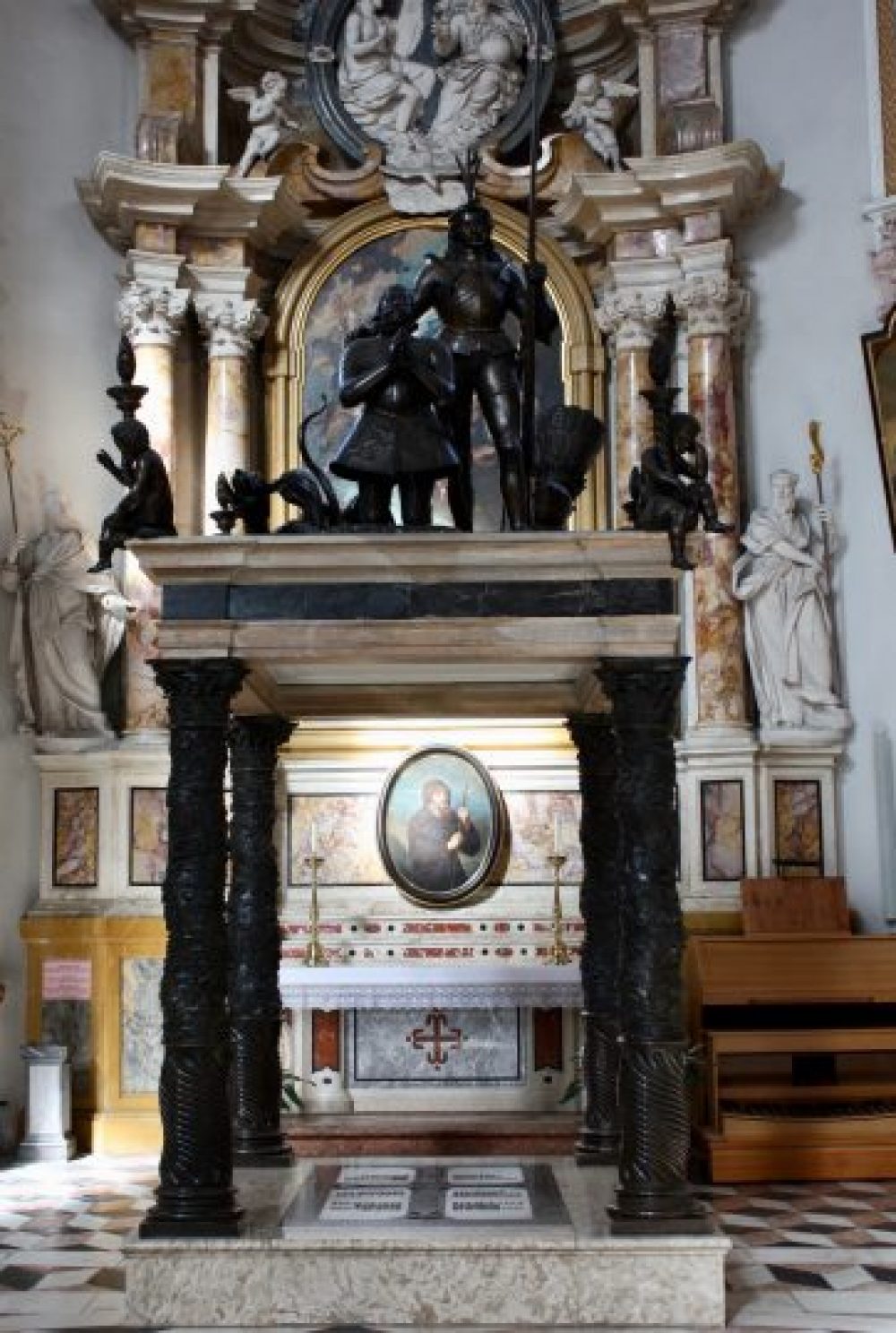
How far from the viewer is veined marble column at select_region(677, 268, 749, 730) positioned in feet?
47.3

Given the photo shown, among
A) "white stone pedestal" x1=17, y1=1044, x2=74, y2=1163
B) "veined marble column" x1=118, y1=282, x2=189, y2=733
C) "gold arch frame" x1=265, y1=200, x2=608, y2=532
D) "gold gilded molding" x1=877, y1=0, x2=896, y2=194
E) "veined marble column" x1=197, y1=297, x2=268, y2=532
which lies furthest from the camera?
"gold arch frame" x1=265, y1=200, x2=608, y2=532

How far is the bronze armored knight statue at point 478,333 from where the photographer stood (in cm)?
961

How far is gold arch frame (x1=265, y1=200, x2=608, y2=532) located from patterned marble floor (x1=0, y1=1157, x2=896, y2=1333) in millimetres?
5744

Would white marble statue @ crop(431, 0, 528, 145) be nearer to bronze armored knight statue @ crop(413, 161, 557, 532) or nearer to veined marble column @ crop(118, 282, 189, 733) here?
veined marble column @ crop(118, 282, 189, 733)

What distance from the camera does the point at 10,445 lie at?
14773 millimetres

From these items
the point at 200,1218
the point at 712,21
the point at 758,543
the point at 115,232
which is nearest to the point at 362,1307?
the point at 200,1218

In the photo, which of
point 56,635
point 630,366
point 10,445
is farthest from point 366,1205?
point 630,366

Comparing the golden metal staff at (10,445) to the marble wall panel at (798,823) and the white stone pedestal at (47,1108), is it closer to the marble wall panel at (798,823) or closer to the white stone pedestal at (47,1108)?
the white stone pedestal at (47,1108)

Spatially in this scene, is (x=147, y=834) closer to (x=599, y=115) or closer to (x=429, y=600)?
(x=429, y=600)

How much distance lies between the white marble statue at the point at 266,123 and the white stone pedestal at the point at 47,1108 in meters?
7.00

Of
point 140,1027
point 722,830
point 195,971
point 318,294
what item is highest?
point 318,294

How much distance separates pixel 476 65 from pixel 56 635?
582 cm

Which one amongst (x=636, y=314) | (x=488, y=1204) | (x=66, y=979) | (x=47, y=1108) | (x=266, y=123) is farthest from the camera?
(x=266, y=123)

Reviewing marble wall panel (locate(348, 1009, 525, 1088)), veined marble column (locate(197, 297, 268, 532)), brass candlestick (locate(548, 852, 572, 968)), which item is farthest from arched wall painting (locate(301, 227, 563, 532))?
marble wall panel (locate(348, 1009, 525, 1088))
